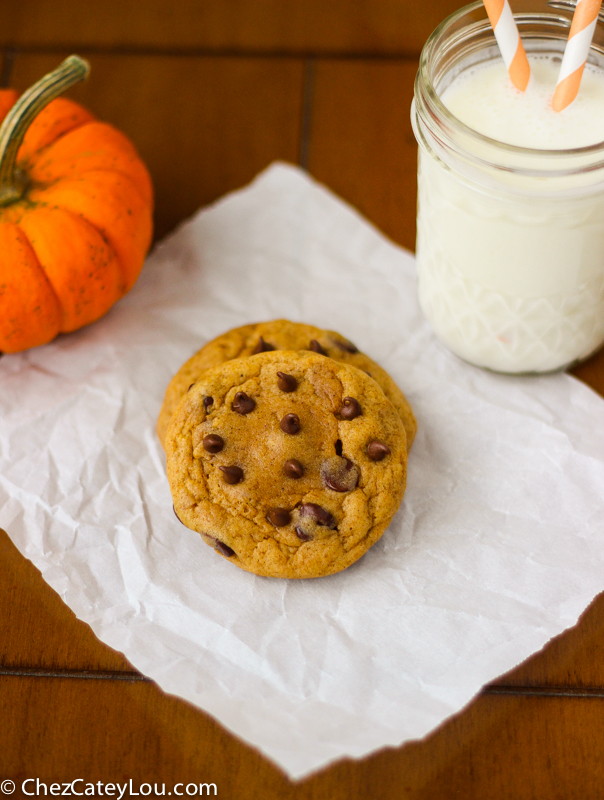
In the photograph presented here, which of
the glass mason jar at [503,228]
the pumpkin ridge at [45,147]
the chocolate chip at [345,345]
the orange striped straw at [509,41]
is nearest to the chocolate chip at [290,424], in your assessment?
the chocolate chip at [345,345]

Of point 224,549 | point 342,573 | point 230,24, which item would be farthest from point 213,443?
point 230,24

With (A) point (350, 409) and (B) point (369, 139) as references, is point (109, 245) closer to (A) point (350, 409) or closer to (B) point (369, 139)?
(A) point (350, 409)

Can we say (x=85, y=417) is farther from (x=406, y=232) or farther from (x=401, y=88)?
(x=401, y=88)

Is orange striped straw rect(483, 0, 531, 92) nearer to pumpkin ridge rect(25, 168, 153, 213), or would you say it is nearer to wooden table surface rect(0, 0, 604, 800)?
wooden table surface rect(0, 0, 604, 800)

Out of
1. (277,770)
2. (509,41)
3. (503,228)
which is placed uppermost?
(509,41)

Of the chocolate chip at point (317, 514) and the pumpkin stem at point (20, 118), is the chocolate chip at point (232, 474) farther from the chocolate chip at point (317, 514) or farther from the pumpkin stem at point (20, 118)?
the pumpkin stem at point (20, 118)

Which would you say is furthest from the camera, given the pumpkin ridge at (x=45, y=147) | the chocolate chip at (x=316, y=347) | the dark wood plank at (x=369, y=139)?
the dark wood plank at (x=369, y=139)

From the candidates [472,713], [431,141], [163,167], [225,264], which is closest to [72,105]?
[163,167]
